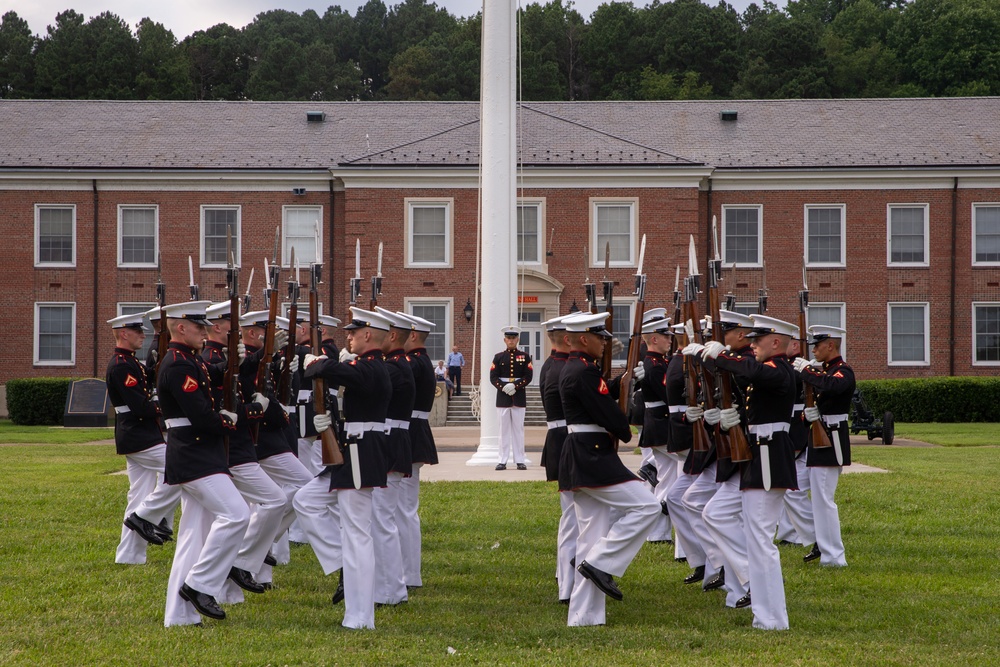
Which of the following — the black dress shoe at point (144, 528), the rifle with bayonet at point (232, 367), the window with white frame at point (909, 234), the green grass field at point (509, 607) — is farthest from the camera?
the window with white frame at point (909, 234)

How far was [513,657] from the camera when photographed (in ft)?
23.9

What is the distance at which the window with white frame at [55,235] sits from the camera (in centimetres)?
3706

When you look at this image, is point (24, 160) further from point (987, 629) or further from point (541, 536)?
point (987, 629)

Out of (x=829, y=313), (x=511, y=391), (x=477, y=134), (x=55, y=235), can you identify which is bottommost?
(x=511, y=391)

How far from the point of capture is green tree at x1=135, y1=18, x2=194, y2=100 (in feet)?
221

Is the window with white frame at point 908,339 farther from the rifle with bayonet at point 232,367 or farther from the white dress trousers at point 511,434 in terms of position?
the rifle with bayonet at point 232,367

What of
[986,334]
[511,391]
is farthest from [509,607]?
[986,334]

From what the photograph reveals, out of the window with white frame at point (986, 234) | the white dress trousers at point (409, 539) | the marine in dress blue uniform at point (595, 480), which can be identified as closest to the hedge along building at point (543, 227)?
the window with white frame at point (986, 234)

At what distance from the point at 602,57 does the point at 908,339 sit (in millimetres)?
43335

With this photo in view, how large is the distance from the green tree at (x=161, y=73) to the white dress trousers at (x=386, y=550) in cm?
6308

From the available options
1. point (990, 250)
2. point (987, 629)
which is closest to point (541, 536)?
point (987, 629)

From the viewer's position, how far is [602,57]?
75500 mm

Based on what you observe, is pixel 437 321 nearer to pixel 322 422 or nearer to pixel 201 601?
pixel 322 422

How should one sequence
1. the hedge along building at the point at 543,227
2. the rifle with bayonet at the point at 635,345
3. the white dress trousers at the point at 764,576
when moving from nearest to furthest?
the white dress trousers at the point at 764,576, the rifle with bayonet at the point at 635,345, the hedge along building at the point at 543,227
